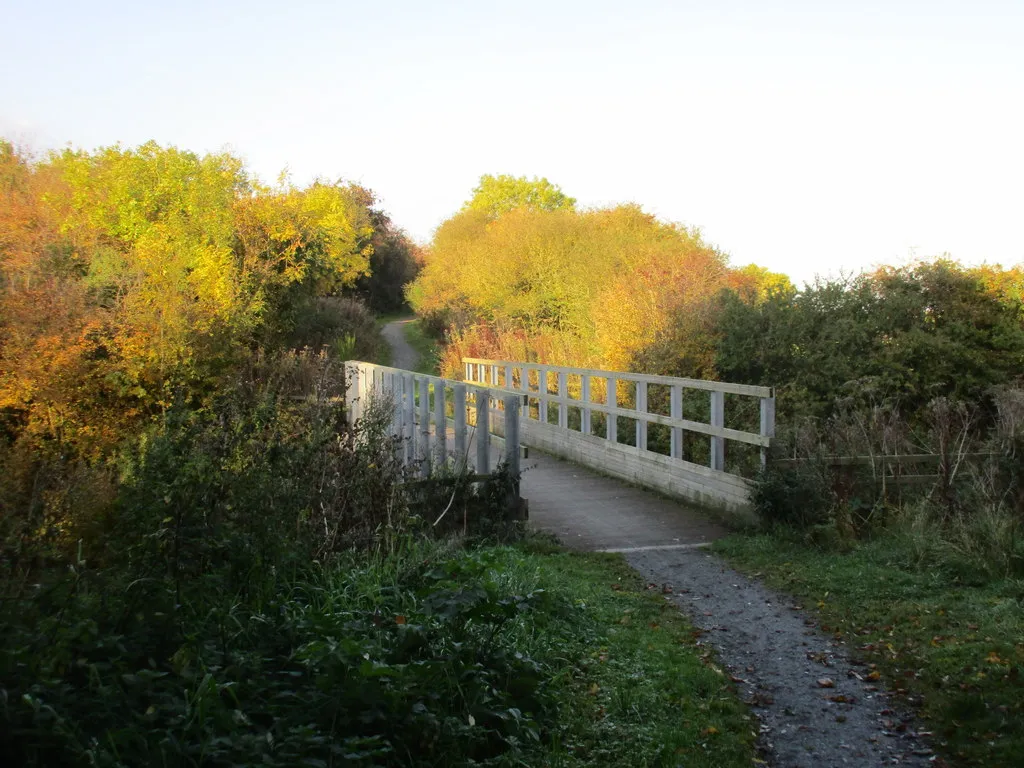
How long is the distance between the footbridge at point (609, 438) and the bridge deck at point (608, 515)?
4cm

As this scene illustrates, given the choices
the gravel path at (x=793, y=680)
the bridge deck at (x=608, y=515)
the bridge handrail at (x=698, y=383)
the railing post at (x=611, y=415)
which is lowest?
the gravel path at (x=793, y=680)

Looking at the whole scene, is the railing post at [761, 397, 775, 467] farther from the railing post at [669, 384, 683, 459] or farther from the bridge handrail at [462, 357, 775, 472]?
the railing post at [669, 384, 683, 459]

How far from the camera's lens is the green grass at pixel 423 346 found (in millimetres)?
38938

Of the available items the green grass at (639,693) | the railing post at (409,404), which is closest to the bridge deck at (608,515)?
the railing post at (409,404)

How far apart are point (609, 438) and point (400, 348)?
109 ft

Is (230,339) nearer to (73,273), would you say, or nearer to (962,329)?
(73,273)

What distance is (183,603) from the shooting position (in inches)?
165

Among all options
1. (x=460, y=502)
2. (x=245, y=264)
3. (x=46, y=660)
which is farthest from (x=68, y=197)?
(x=46, y=660)

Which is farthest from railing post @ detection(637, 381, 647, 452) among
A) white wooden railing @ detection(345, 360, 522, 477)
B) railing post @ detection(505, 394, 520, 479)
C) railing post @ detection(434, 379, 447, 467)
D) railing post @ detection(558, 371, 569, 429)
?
railing post @ detection(505, 394, 520, 479)

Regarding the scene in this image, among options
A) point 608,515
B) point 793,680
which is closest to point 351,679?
point 793,680

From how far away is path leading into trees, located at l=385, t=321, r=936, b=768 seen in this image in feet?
15.4

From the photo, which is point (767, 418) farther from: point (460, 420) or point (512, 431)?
point (460, 420)

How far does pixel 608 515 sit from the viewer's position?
1059 centimetres

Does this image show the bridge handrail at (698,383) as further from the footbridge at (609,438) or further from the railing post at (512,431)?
the railing post at (512,431)
